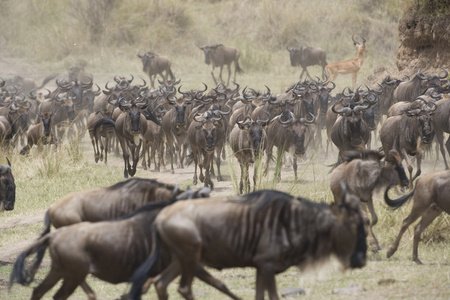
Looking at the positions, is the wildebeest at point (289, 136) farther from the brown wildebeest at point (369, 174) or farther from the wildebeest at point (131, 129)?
the brown wildebeest at point (369, 174)

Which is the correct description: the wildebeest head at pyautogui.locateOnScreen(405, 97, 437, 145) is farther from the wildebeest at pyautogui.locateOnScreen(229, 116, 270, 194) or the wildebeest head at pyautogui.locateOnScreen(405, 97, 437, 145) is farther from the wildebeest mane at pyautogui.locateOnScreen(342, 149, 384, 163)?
the wildebeest mane at pyautogui.locateOnScreen(342, 149, 384, 163)

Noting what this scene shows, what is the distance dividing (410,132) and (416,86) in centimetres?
514

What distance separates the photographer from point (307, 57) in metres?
32.0

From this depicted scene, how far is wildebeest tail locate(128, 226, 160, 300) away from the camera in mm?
5879

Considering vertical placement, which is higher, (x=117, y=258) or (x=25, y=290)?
(x=117, y=258)

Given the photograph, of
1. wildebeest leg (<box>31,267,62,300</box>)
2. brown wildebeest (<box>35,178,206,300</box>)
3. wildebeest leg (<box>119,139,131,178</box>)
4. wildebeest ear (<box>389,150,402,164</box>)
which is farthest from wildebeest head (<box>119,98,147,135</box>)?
wildebeest leg (<box>31,267,62,300</box>)

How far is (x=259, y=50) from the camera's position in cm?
3566

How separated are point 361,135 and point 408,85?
4863 millimetres

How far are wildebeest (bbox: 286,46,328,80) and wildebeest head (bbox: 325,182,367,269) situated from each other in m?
26.0

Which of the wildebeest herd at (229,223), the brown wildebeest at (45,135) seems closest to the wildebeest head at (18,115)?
the brown wildebeest at (45,135)

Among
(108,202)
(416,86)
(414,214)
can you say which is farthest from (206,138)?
(108,202)

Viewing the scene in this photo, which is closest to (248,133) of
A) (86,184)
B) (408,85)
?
(86,184)

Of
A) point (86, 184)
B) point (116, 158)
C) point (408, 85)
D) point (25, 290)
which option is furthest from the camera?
point (116, 158)

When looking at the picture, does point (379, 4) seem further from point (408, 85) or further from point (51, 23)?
point (408, 85)
